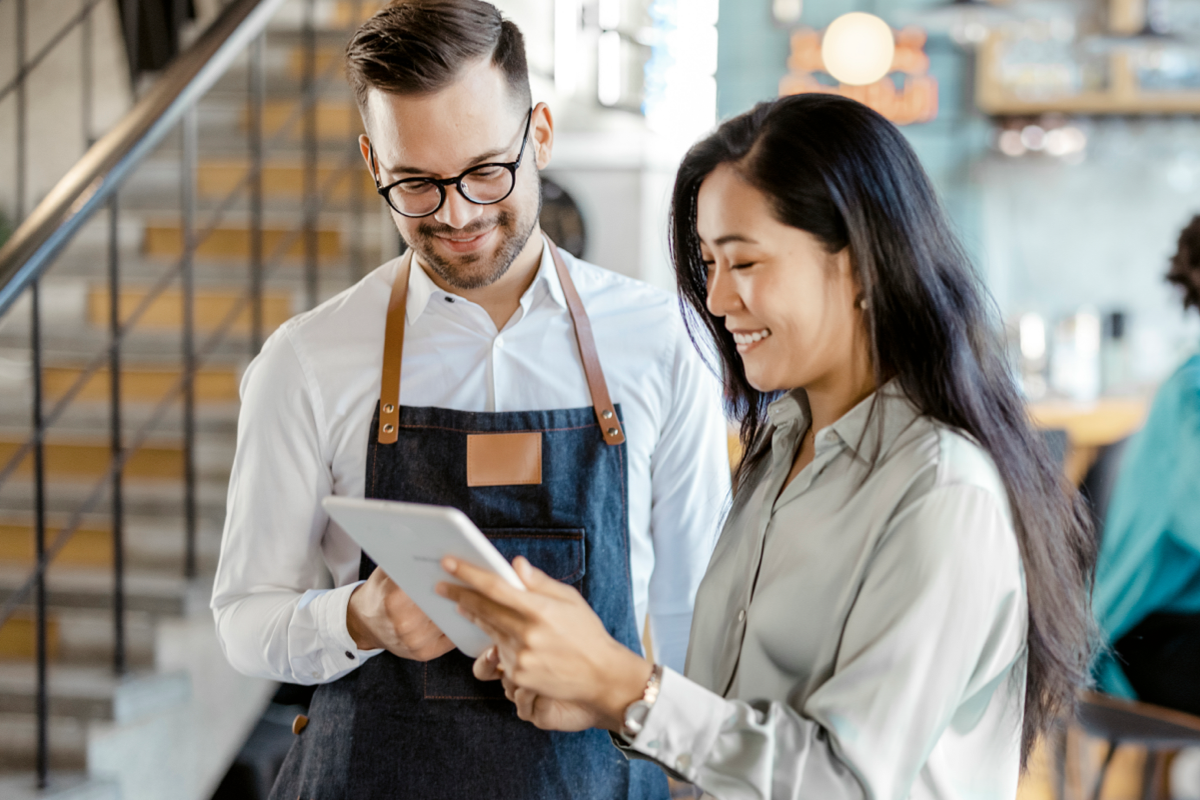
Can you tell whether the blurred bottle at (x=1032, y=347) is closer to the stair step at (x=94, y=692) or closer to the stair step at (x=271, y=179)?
the stair step at (x=271, y=179)

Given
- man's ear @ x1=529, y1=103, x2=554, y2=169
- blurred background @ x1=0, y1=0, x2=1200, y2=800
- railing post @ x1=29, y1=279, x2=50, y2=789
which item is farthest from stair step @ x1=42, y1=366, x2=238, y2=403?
man's ear @ x1=529, y1=103, x2=554, y2=169

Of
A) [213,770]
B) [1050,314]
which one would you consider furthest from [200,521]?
[1050,314]

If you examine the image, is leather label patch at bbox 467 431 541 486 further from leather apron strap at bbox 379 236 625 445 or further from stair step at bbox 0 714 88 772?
stair step at bbox 0 714 88 772

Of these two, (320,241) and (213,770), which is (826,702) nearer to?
(213,770)

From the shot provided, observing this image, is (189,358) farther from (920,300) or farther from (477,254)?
(920,300)

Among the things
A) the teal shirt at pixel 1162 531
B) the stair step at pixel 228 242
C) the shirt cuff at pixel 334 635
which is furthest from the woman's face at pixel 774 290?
the stair step at pixel 228 242

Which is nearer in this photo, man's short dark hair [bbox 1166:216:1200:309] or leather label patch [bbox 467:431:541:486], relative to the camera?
leather label patch [bbox 467:431:541:486]

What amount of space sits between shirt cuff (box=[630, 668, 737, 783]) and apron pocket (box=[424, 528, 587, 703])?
416mm

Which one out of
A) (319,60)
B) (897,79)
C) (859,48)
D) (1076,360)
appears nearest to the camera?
(319,60)

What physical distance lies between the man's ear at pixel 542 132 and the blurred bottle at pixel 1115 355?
475cm

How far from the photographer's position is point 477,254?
4.34ft

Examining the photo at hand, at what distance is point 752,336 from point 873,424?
145 millimetres

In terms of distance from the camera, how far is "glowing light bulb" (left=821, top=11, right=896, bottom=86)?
6102 millimetres

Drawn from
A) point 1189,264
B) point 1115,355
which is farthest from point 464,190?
point 1115,355
